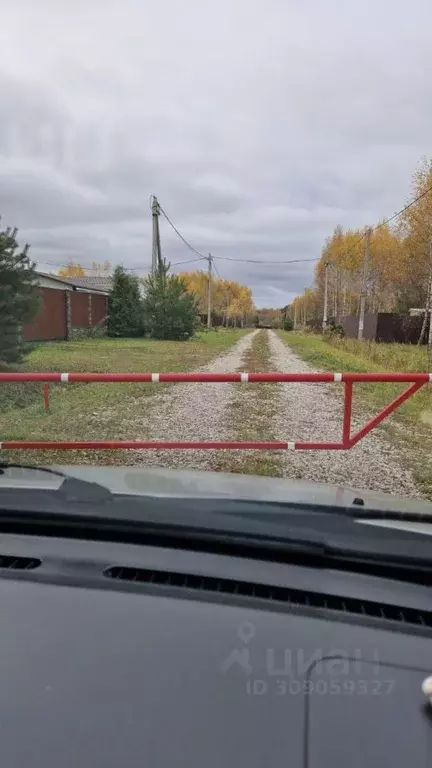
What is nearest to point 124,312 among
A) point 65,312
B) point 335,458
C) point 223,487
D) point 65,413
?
point 65,312

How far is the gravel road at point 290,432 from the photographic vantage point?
5395mm

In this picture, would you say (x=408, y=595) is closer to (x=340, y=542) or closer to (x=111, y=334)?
(x=340, y=542)

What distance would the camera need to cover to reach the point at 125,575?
1.51 metres

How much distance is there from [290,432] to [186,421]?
58.7 inches

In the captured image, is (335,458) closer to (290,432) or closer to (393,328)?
(290,432)

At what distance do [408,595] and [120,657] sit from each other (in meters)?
0.78

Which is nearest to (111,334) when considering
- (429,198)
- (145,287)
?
(145,287)

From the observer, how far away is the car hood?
199 cm

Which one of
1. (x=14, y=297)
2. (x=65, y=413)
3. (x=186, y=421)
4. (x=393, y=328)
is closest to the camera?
(x=186, y=421)

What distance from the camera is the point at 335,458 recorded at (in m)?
6.00

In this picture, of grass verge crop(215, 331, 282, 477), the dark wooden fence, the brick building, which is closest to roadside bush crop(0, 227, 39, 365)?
grass verge crop(215, 331, 282, 477)

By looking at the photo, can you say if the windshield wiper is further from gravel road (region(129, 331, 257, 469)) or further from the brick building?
the brick building
